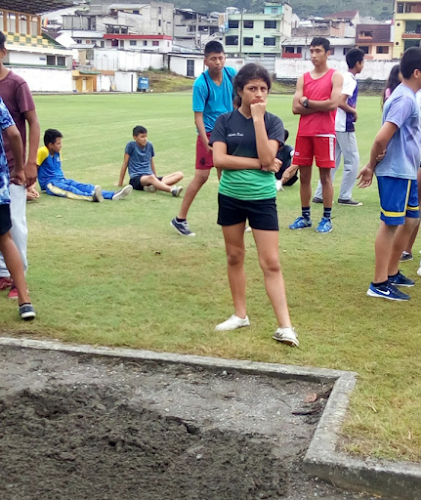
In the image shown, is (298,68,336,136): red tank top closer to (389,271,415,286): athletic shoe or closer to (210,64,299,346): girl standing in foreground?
(389,271,415,286): athletic shoe

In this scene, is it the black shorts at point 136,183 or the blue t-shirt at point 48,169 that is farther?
the black shorts at point 136,183

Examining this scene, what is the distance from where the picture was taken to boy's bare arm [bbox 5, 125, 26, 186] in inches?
208

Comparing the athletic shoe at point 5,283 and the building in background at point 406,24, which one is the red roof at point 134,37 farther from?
the athletic shoe at point 5,283

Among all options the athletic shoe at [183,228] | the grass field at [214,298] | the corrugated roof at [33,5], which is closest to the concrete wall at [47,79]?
the corrugated roof at [33,5]

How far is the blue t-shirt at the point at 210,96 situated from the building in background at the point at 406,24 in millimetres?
85691

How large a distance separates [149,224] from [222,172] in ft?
13.2

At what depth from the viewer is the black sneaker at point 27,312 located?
5297mm

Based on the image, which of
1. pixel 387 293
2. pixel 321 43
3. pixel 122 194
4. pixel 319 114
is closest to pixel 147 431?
pixel 387 293

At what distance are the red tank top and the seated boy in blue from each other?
3.21 metres

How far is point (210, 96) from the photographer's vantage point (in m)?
7.72

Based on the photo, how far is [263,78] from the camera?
4.68m

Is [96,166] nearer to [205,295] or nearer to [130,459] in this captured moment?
[205,295]

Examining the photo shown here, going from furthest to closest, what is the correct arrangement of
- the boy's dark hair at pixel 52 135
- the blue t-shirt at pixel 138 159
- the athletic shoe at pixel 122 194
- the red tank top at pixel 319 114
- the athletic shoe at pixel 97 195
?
the blue t-shirt at pixel 138 159
the athletic shoe at pixel 122 194
the athletic shoe at pixel 97 195
the boy's dark hair at pixel 52 135
the red tank top at pixel 319 114

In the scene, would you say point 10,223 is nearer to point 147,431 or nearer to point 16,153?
point 16,153
